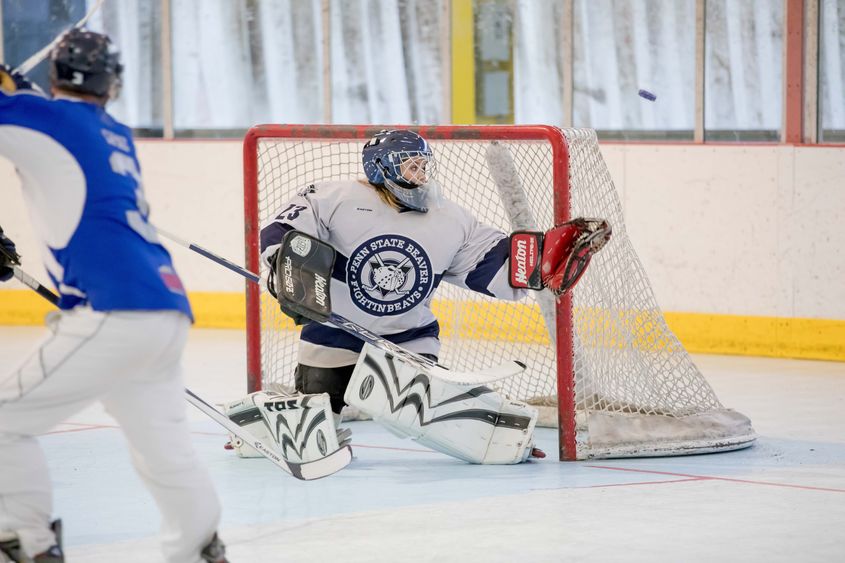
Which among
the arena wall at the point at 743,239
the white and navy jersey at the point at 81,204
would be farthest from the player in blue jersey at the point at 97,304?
the arena wall at the point at 743,239

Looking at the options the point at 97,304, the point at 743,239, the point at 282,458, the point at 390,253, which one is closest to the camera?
the point at 97,304

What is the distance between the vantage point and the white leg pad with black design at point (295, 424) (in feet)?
14.7

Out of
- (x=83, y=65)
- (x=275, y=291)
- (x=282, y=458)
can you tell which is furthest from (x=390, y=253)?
(x=83, y=65)

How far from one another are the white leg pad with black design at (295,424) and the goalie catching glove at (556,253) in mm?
729

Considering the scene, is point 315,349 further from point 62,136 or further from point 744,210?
point 744,210

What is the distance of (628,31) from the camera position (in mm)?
7965

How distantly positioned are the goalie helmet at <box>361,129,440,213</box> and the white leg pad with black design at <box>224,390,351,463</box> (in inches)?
27.6

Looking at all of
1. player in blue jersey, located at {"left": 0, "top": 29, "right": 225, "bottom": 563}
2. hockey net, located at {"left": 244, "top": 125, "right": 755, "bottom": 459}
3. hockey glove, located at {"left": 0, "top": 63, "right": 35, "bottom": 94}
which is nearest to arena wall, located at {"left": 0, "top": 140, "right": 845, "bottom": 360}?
hockey net, located at {"left": 244, "top": 125, "right": 755, "bottom": 459}

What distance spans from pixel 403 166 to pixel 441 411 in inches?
31.0

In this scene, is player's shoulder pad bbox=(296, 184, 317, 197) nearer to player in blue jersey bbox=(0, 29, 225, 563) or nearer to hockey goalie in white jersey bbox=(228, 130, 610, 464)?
hockey goalie in white jersey bbox=(228, 130, 610, 464)

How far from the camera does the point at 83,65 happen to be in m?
2.96

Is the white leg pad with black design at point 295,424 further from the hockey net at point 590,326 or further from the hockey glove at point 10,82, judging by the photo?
the hockey glove at point 10,82

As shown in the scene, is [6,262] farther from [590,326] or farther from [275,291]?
[590,326]

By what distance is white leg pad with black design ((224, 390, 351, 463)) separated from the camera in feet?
14.7
